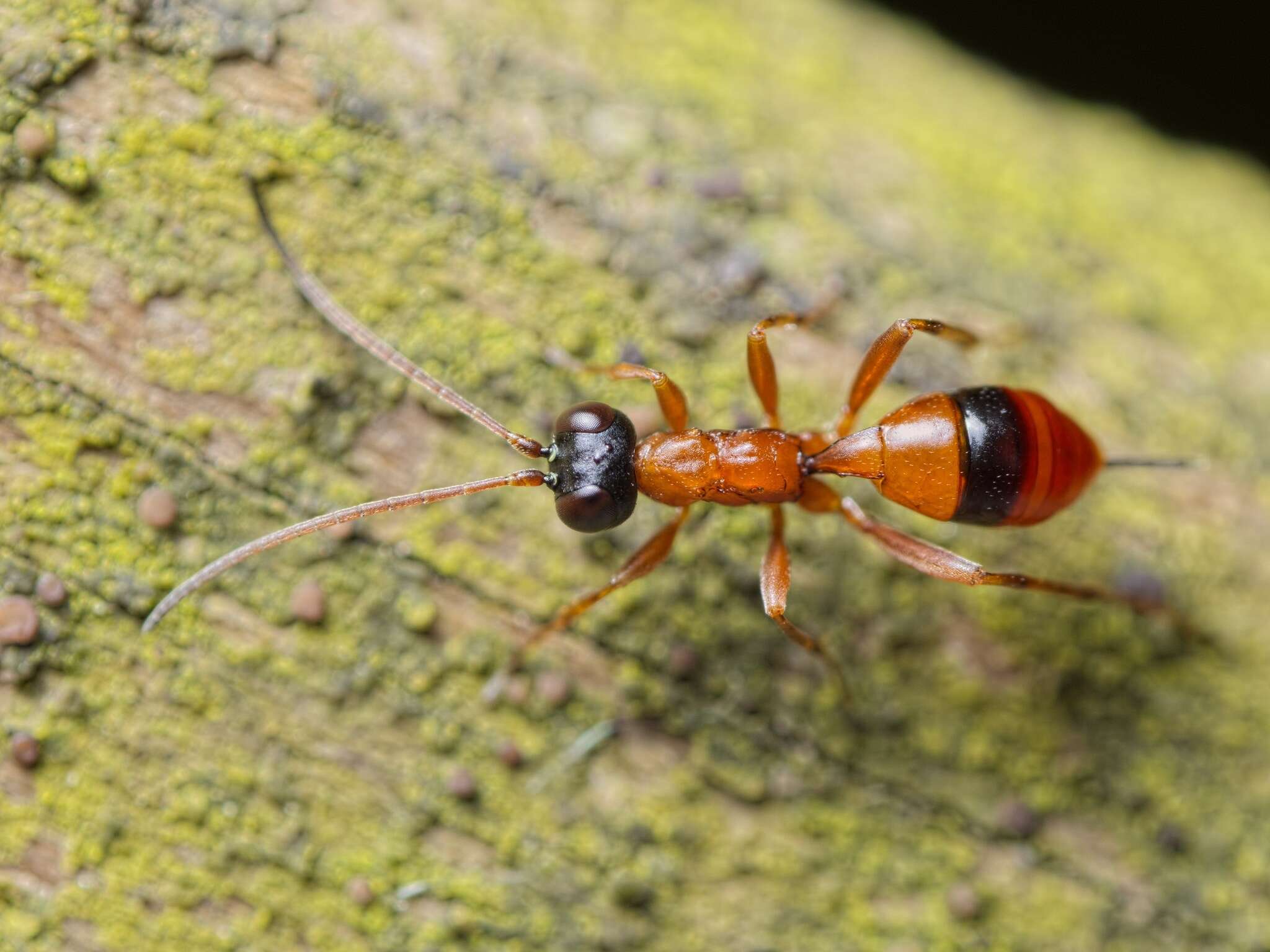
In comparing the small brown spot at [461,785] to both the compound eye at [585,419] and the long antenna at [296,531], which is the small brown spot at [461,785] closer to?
the long antenna at [296,531]

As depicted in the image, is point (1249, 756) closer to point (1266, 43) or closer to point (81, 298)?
point (1266, 43)

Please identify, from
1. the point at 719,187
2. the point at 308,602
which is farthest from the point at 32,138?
the point at 719,187

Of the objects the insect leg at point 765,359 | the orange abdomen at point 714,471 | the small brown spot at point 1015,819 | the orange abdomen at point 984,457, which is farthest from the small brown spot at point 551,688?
the small brown spot at point 1015,819

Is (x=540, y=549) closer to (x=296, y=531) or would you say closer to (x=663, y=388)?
(x=663, y=388)

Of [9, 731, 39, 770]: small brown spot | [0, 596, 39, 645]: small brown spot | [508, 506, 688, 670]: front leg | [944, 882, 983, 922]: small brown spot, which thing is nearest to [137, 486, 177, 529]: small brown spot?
[0, 596, 39, 645]: small brown spot

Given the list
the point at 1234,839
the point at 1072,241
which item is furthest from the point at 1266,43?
the point at 1234,839
